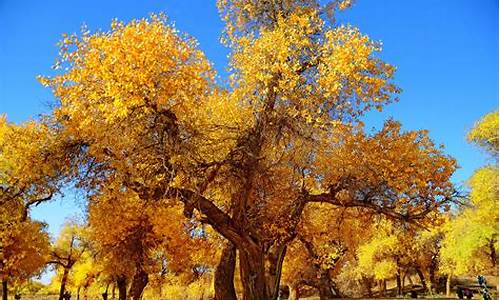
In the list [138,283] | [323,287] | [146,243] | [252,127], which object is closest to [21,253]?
[138,283]

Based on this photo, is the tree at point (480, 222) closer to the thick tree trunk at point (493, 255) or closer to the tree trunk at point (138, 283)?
the thick tree trunk at point (493, 255)

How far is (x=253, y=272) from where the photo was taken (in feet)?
50.0

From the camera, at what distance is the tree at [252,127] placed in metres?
12.2

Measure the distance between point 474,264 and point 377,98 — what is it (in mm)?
21927

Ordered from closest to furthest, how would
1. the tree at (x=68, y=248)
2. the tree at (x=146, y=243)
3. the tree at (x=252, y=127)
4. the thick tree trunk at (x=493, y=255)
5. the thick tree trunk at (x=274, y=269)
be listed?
the tree at (x=252, y=127), the thick tree trunk at (x=274, y=269), the tree at (x=146, y=243), the thick tree trunk at (x=493, y=255), the tree at (x=68, y=248)

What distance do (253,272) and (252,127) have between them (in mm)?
4472

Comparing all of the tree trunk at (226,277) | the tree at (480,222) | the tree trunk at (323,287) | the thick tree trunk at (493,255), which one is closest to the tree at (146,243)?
the tree trunk at (226,277)

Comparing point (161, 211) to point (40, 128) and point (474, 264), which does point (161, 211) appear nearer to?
point (40, 128)

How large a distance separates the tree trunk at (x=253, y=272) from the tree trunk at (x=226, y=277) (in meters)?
3.27

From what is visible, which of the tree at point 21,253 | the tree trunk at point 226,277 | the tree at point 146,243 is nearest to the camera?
the tree trunk at point 226,277

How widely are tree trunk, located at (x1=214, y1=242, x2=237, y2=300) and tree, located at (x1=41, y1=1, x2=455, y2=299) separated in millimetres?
2209

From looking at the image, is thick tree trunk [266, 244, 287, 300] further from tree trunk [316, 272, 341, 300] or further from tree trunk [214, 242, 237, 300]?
tree trunk [316, 272, 341, 300]

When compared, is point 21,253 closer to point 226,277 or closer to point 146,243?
point 146,243

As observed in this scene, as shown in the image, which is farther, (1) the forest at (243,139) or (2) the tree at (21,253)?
(2) the tree at (21,253)
